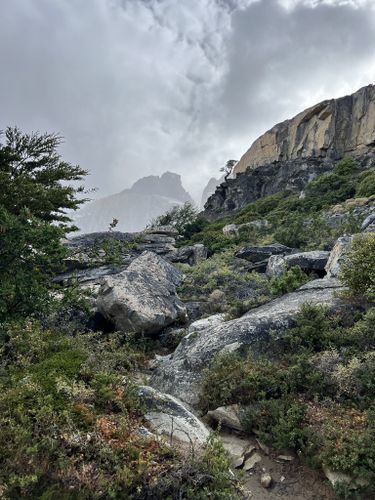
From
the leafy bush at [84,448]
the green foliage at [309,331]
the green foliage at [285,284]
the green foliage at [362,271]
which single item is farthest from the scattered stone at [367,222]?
the leafy bush at [84,448]

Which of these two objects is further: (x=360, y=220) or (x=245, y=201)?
(x=245, y=201)

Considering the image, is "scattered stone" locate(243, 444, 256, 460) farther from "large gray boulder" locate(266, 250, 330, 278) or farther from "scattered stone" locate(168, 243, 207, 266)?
"scattered stone" locate(168, 243, 207, 266)

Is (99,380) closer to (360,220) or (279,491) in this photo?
(279,491)

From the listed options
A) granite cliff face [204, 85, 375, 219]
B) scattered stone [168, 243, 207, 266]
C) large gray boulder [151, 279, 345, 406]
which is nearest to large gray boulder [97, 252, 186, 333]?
large gray boulder [151, 279, 345, 406]

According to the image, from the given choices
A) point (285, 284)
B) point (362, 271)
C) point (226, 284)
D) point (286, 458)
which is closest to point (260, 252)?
point (226, 284)

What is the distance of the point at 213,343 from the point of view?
24.7 feet

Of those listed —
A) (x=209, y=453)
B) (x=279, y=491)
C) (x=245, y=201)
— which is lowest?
(x=279, y=491)

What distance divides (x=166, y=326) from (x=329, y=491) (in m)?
6.02

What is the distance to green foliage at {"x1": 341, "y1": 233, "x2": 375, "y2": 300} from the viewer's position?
7.99 metres

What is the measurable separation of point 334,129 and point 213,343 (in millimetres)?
61529

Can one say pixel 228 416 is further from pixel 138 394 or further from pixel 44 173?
pixel 44 173

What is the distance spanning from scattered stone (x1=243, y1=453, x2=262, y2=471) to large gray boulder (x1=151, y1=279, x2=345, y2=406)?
1.47m

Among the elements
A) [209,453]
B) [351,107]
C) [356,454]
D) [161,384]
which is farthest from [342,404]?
[351,107]

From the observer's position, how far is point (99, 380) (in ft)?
16.4
